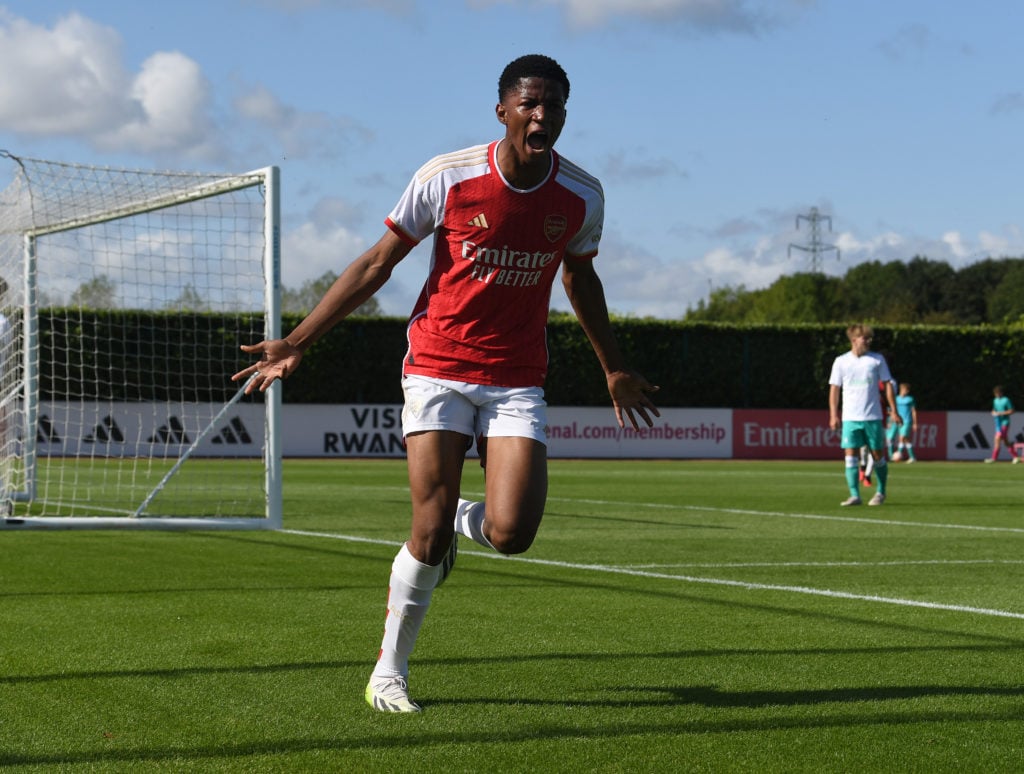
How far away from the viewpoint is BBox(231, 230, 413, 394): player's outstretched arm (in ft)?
16.2

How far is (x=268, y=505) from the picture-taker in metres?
11.8

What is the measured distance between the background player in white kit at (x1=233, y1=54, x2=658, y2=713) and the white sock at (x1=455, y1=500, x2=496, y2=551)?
0.61 ft

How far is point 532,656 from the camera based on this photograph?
5.89 m

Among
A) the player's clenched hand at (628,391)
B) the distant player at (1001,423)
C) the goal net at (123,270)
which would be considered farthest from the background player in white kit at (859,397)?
the distant player at (1001,423)

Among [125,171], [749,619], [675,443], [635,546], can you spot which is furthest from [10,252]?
[675,443]

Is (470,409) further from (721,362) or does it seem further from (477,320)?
(721,362)

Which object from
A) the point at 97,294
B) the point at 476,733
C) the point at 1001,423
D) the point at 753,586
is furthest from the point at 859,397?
the point at 1001,423

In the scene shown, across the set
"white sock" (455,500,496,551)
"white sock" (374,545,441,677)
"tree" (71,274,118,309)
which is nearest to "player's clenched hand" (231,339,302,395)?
"white sock" (374,545,441,677)

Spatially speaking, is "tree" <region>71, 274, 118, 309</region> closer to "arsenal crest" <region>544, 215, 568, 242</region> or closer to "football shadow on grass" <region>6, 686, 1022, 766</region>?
"arsenal crest" <region>544, 215, 568, 242</region>

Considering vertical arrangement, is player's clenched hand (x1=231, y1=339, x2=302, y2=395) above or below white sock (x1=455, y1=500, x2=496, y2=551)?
above

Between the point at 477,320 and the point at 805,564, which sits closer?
the point at 477,320

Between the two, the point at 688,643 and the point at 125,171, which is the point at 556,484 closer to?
the point at 125,171

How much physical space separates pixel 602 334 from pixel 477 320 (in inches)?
29.4

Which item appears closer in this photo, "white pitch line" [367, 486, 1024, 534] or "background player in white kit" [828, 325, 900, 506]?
"white pitch line" [367, 486, 1024, 534]
